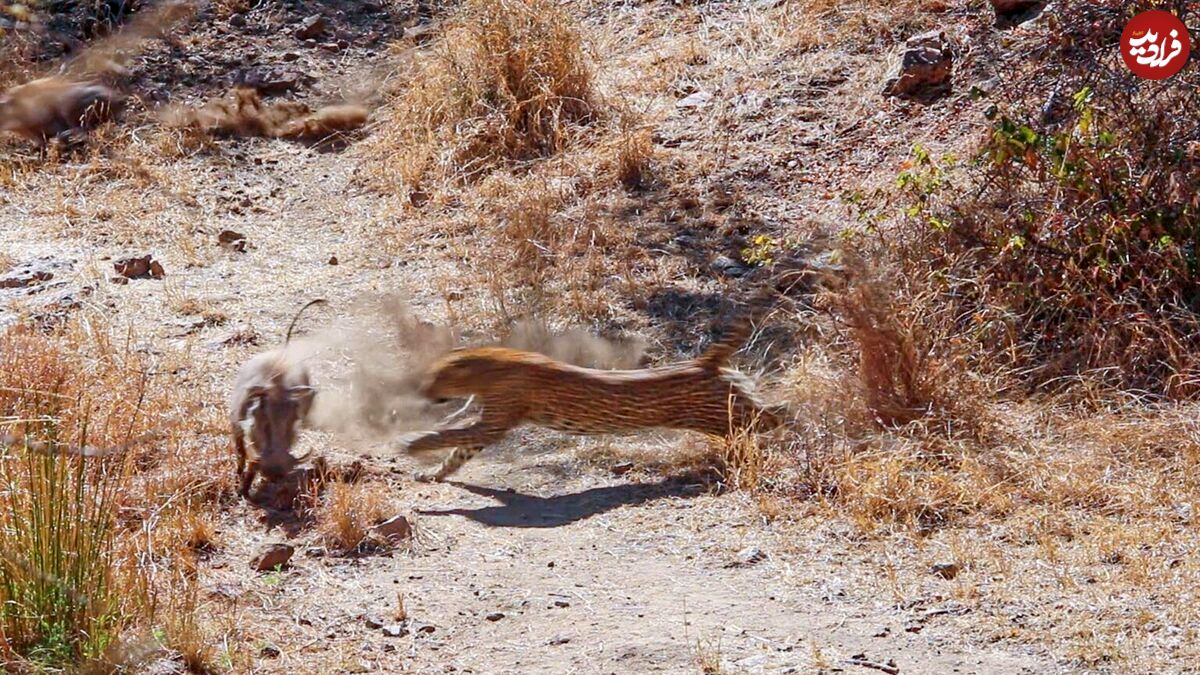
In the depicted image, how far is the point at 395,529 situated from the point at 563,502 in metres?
0.88

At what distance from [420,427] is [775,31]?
16.2ft

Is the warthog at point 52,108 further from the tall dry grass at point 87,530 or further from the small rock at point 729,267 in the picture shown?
the small rock at point 729,267

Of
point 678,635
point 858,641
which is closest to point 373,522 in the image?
point 678,635

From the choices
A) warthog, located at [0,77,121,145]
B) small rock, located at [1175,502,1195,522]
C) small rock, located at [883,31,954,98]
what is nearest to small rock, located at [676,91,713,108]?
small rock, located at [883,31,954,98]

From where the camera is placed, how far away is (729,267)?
8.57 metres

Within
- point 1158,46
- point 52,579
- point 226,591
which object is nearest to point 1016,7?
point 1158,46

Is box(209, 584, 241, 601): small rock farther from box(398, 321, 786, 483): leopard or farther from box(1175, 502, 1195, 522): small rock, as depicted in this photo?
box(1175, 502, 1195, 522): small rock

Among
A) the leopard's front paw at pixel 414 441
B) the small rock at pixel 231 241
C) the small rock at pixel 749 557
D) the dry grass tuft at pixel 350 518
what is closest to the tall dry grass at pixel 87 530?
the dry grass tuft at pixel 350 518

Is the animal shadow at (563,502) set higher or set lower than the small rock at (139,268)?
lower

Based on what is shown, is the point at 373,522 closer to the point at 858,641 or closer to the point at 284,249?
the point at 858,641

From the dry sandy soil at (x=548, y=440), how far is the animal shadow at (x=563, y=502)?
0.7 inches

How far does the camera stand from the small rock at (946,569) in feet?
17.5

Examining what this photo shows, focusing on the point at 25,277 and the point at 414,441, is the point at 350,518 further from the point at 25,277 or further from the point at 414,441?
the point at 25,277

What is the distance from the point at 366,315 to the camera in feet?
27.9
